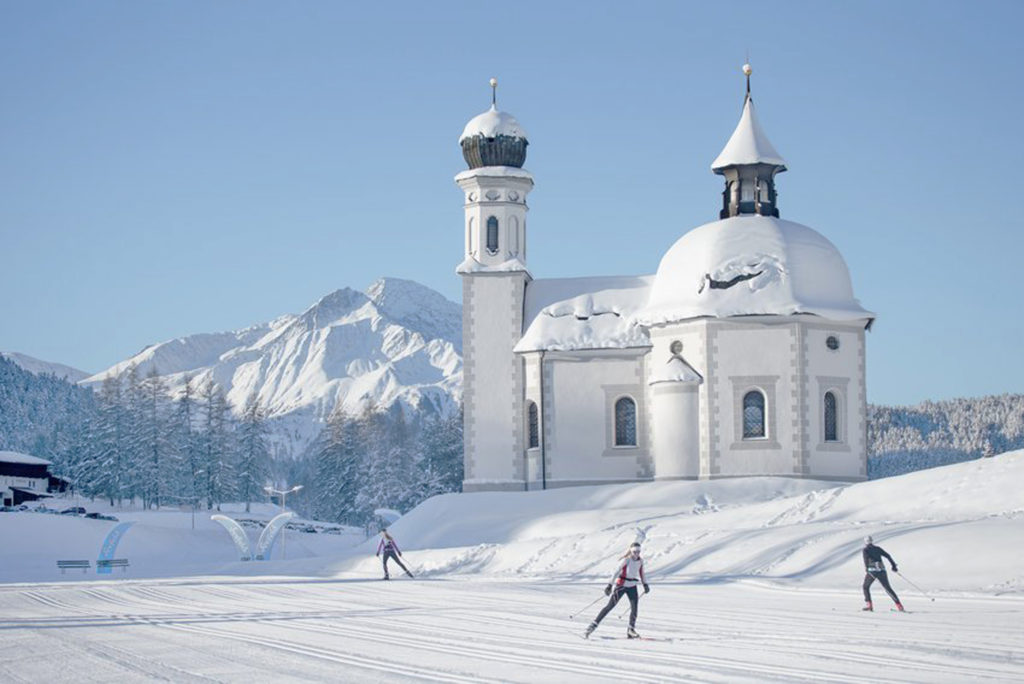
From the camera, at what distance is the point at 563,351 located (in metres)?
53.6

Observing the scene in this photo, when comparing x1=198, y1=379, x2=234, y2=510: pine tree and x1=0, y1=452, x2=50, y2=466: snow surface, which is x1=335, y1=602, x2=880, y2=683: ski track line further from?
x1=0, y1=452, x2=50, y2=466: snow surface

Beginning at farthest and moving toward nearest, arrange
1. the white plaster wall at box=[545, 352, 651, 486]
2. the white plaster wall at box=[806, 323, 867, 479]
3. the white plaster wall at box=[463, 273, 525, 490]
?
1. the white plaster wall at box=[463, 273, 525, 490]
2. the white plaster wall at box=[545, 352, 651, 486]
3. the white plaster wall at box=[806, 323, 867, 479]

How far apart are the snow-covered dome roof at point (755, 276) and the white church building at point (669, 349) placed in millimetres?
53

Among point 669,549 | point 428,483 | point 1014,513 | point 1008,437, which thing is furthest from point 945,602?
point 1008,437

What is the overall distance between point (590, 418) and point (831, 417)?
30.3ft

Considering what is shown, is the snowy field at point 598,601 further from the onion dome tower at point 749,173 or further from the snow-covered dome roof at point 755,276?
the onion dome tower at point 749,173

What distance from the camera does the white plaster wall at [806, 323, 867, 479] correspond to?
1922 inches

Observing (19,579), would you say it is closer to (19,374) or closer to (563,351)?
(563,351)

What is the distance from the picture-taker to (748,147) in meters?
54.4

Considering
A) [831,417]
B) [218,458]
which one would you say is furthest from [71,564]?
[218,458]

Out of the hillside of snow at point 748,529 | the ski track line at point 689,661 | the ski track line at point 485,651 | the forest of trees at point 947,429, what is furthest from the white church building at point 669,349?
the forest of trees at point 947,429

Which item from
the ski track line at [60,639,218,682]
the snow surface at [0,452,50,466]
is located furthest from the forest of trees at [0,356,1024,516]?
the ski track line at [60,639,218,682]

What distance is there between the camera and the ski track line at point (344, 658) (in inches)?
583

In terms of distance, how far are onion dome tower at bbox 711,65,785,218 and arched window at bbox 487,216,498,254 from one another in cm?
915
